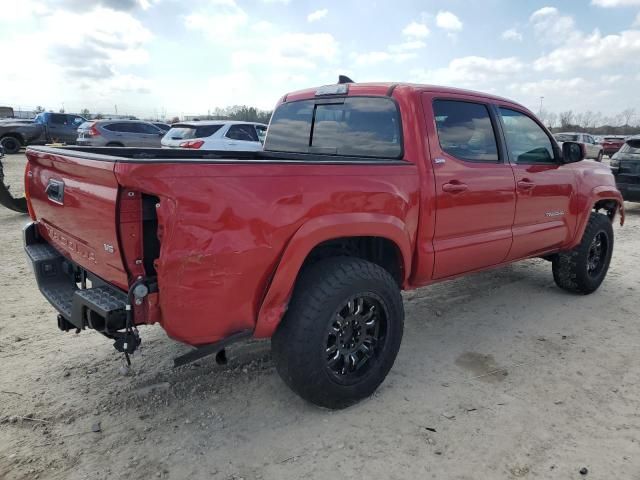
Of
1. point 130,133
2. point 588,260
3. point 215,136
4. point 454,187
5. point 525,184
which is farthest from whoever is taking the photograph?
point 130,133

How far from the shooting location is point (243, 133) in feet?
41.9

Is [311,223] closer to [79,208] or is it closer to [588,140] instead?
[79,208]

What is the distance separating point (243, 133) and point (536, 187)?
966 cm

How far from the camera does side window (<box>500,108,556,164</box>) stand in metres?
4.13

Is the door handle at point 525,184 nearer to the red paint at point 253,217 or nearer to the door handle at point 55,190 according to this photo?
the red paint at point 253,217

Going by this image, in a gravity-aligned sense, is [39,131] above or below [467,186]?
below

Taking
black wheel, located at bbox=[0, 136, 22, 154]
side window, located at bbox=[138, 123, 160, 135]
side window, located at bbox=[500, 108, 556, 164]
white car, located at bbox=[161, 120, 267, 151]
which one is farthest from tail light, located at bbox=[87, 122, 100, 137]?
side window, located at bbox=[500, 108, 556, 164]

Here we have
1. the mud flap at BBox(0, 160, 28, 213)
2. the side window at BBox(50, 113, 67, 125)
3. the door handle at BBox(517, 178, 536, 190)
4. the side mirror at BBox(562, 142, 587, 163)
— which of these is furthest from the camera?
the side window at BBox(50, 113, 67, 125)

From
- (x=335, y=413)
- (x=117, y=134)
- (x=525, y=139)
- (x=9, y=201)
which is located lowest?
(x=335, y=413)

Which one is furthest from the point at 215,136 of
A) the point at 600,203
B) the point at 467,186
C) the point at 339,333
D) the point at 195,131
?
the point at 339,333

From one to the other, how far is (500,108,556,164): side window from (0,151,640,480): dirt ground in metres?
1.51

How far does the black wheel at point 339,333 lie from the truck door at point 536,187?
1.74m

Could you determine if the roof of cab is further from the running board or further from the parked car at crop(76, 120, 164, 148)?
the parked car at crop(76, 120, 164, 148)

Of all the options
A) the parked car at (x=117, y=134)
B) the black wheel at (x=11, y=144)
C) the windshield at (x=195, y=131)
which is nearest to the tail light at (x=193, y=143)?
the windshield at (x=195, y=131)
